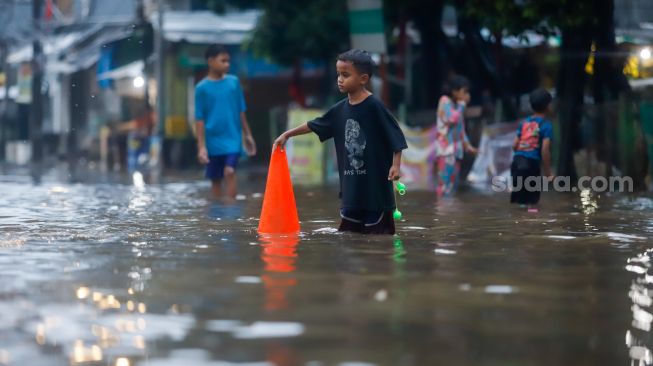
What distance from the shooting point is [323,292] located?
23.5 feet

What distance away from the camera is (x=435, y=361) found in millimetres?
5262

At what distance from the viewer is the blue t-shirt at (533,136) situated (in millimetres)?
14719

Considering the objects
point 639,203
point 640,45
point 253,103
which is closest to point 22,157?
point 253,103

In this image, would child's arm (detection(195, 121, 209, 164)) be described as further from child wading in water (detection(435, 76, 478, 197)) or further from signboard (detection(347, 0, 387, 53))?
signboard (detection(347, 0, 387, 53))

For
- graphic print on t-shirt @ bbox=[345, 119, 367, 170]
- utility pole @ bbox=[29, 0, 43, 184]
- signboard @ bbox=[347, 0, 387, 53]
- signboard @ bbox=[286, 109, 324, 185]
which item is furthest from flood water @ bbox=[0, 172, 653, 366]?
utility pole @ bbox=[29, 0, 43, 184]

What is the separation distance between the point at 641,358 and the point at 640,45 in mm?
22277

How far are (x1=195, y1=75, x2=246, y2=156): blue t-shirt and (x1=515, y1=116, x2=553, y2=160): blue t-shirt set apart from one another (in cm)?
300

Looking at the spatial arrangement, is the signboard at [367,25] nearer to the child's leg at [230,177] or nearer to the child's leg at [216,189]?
the child's leg at [216,189]

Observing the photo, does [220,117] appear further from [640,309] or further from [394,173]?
[640,309]

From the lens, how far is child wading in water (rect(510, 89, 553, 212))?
14.7 meters

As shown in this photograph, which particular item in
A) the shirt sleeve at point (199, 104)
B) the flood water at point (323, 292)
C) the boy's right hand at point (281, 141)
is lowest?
the flood water at point (323, 292)

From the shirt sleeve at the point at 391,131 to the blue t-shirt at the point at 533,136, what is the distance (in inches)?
184

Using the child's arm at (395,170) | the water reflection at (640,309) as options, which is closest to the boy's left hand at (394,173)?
the child's arm at (395,170)

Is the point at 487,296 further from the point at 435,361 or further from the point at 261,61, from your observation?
the point at 261,61
